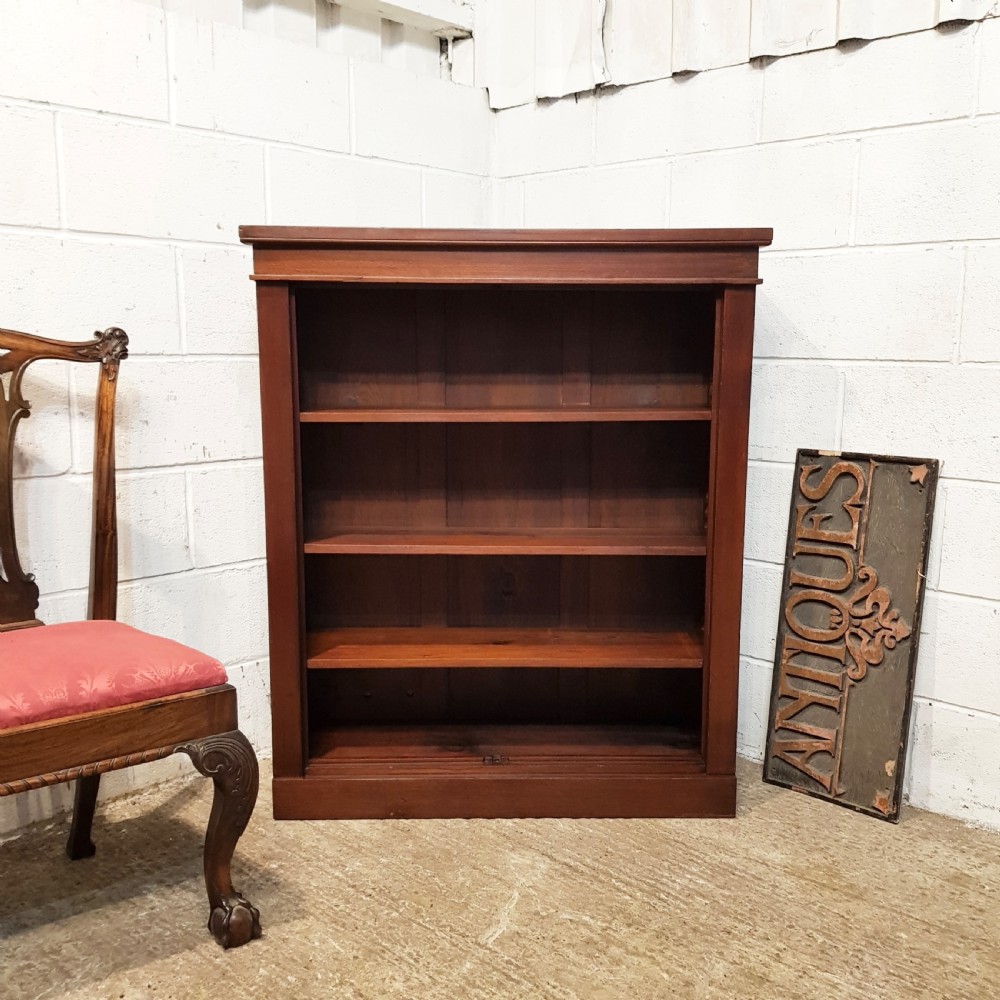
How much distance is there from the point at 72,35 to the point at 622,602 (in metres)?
1.57

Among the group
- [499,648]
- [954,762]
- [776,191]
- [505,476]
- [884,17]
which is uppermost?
[884,17]

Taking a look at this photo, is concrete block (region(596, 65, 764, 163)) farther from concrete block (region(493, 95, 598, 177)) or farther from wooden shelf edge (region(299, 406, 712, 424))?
wooden shelf edge (region(299, 406, 712, 424))

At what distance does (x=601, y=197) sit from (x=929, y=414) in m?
0.92

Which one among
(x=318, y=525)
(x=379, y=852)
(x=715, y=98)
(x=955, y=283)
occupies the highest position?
(x=715, y=98)

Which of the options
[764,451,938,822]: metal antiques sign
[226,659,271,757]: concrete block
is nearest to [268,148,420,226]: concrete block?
[226,659,271,757]: concrete block

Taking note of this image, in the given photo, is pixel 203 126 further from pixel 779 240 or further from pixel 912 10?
pixel 912 10

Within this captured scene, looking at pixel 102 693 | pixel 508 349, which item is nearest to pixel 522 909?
pixel 102 693

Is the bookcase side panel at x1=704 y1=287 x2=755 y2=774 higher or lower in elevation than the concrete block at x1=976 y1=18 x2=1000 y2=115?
lower

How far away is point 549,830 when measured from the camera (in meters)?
1.91

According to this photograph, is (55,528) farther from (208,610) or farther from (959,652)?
(959,652)

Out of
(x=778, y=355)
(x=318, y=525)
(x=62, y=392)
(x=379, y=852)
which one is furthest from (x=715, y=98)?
(x=379, y=852)

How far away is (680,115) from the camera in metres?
2.18

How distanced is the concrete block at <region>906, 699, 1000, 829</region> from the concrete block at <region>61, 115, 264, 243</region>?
1760 millimetres

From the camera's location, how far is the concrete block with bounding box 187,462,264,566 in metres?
2.07
